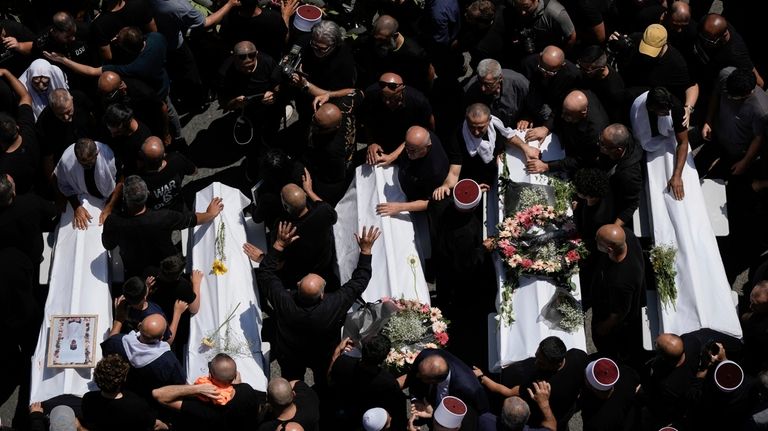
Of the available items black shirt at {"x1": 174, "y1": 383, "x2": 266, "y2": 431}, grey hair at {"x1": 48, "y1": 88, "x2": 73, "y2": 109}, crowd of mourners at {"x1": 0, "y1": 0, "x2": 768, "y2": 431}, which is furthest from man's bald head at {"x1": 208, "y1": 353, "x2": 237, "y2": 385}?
grey hair at {"x1": 48, "y1": 88, "x2": 73, "y2": 109}

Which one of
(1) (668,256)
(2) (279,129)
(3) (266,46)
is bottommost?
(1) (668,256)

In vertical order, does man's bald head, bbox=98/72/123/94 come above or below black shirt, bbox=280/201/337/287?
above

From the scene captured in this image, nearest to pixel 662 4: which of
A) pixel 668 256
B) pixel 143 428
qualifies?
pixel 668 256

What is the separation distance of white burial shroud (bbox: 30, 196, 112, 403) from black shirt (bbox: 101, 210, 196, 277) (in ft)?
1.01

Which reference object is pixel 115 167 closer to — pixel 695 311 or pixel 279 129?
pixel 279 129

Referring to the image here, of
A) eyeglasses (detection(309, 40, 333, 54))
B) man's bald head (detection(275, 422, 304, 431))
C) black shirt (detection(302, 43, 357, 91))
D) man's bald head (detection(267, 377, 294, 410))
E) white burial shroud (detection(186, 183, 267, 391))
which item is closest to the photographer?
man's bald head (detection(275, 422, 304, 431))

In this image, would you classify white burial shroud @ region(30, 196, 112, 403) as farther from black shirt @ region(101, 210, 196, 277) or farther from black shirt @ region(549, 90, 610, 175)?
black shirt @ region(549, 90, 610, 175)

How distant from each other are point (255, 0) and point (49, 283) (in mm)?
3841

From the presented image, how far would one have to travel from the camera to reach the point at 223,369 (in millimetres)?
8836

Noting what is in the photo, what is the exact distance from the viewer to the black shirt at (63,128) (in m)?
10.8

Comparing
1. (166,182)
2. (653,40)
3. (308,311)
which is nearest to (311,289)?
(308,311)

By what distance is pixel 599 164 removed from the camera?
34.0 ft

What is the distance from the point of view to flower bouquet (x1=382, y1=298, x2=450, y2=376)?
30.9 ft

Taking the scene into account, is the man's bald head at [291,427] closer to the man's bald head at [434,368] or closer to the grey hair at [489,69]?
the man's bald head at [434,368]
